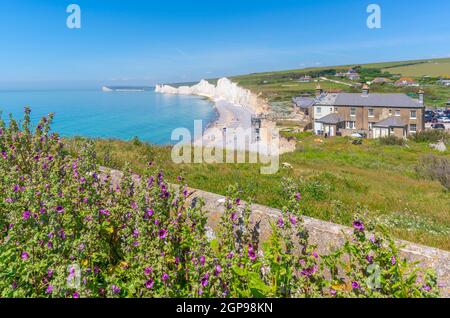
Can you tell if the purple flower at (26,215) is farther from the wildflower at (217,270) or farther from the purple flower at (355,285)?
the purple flower at (355,285)

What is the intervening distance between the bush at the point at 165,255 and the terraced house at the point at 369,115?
59.0 metres


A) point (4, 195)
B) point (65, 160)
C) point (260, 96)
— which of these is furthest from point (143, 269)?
point (260, 96)

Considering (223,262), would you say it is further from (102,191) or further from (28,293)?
(102,191)

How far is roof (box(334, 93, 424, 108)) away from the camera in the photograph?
5650cm

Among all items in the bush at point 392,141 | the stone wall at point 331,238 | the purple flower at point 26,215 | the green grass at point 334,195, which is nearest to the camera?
the stone wall at point 331,238

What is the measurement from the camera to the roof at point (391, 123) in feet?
179

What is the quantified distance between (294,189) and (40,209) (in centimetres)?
296

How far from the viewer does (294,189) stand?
361 cm

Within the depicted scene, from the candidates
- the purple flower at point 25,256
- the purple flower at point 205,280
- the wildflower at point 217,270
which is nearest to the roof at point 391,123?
the wildflower at point 217,270

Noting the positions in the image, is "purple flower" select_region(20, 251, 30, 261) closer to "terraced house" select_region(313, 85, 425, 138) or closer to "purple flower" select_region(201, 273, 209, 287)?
"purple flower" select_region(201, 273, 209, 287)

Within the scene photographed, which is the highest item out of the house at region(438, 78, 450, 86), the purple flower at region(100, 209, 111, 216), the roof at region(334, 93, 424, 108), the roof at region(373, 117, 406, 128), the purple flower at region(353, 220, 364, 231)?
the house at region(438, 78, 450, 86)

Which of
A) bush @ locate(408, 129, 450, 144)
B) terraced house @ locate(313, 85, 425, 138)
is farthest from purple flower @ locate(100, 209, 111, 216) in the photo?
terraced house @ locate(313, 85, 425, 138)

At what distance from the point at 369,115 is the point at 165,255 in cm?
6466

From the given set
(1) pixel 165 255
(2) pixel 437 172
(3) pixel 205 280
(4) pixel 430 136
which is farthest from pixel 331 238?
(4) pixel 430 136
